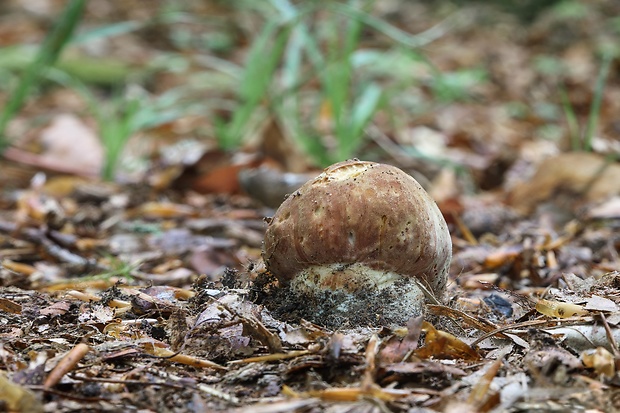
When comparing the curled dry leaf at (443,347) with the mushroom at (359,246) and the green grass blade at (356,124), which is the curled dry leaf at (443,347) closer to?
the mushroom at (359,246)

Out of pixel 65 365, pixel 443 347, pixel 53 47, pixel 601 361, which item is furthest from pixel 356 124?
pixel 65 365

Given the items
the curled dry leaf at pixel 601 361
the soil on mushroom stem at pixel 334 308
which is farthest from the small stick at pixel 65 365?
the curled dry leaf at pixel 601 361

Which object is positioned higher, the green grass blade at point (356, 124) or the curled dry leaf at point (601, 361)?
the green grass blade at point (356, 124)

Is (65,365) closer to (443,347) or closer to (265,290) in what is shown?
(265,290)

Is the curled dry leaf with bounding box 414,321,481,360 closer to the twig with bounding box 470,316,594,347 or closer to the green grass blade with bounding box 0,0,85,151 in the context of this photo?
the twig with bounding box 470,316,594,347

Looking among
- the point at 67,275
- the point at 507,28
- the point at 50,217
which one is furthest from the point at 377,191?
the point at 507,28

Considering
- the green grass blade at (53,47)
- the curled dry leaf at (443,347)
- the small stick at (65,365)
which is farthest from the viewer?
the green grass blade at (53,47)

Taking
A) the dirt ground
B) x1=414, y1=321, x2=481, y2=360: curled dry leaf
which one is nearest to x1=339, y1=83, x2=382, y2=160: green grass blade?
the dirt ground
